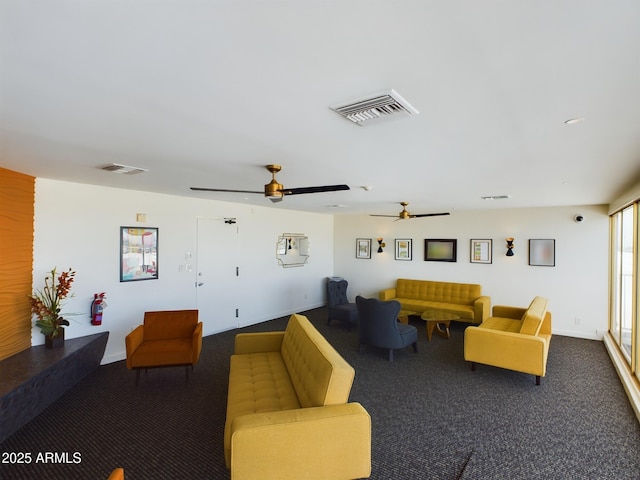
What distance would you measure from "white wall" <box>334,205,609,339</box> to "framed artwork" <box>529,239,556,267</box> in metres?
0.08

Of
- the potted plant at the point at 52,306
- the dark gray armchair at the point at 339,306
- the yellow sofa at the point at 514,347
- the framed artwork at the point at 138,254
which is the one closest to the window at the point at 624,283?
the yellow sofa at the point at 514,347

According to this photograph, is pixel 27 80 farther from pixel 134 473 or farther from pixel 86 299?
pixel 86 299

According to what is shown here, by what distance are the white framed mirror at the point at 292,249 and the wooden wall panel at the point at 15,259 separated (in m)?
4.24

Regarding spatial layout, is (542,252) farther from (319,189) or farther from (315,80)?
(315,80)

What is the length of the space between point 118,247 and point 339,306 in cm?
420

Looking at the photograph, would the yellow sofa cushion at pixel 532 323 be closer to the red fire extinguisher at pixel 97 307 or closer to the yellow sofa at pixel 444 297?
the yellow sofa at pixel 444 297

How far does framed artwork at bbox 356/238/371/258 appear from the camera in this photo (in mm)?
8487

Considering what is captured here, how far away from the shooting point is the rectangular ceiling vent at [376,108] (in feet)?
5.39

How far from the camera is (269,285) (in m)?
7.07

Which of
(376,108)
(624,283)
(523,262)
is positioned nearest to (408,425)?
(376,108)

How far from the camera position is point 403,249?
8016mm

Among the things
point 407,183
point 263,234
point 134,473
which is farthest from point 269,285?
point 134,473

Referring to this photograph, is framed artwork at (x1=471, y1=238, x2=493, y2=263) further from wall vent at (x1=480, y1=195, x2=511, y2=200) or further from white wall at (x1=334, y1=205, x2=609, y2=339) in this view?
wall vent at (x1=480, y1=195, x2=511, y2=200)

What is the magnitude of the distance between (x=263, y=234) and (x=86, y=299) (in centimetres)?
332
